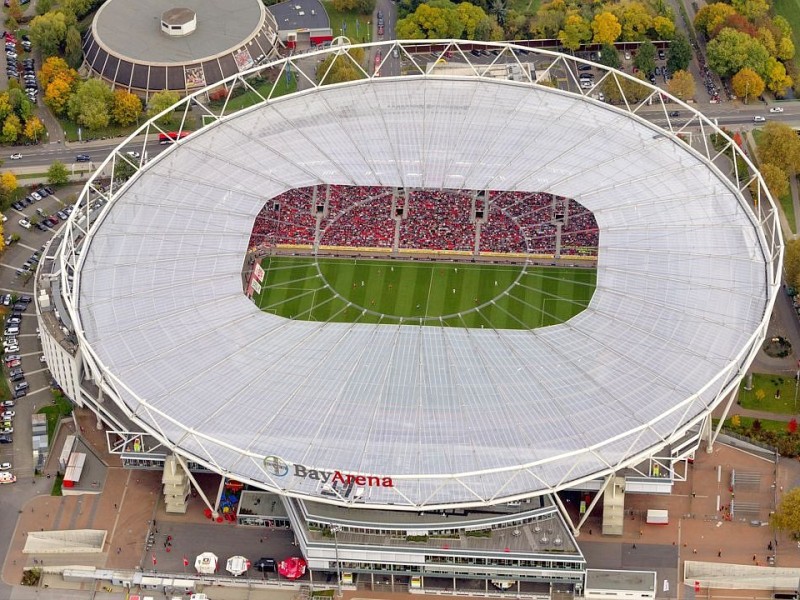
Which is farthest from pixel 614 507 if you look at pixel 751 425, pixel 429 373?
pixel 429 373

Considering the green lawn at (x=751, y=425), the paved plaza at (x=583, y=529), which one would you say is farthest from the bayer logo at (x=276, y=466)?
the green lawn at (x=751, y=425)

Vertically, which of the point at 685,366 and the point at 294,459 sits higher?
the point at 685,366

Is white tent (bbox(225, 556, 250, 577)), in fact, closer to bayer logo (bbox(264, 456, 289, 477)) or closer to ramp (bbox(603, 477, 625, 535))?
bayer logo (bbox(264, 456, 289, 477))

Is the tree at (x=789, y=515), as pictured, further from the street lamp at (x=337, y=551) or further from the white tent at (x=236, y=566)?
the white tent at (x=236, y=566)

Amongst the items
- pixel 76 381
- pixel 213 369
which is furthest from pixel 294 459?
pixel 76 381

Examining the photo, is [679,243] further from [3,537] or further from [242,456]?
[3,537]

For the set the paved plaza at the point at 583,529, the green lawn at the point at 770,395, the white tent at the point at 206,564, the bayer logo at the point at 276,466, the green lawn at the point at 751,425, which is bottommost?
the white tent at the point at 206,564

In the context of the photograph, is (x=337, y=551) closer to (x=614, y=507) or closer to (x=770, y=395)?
(x=614, y=507)
